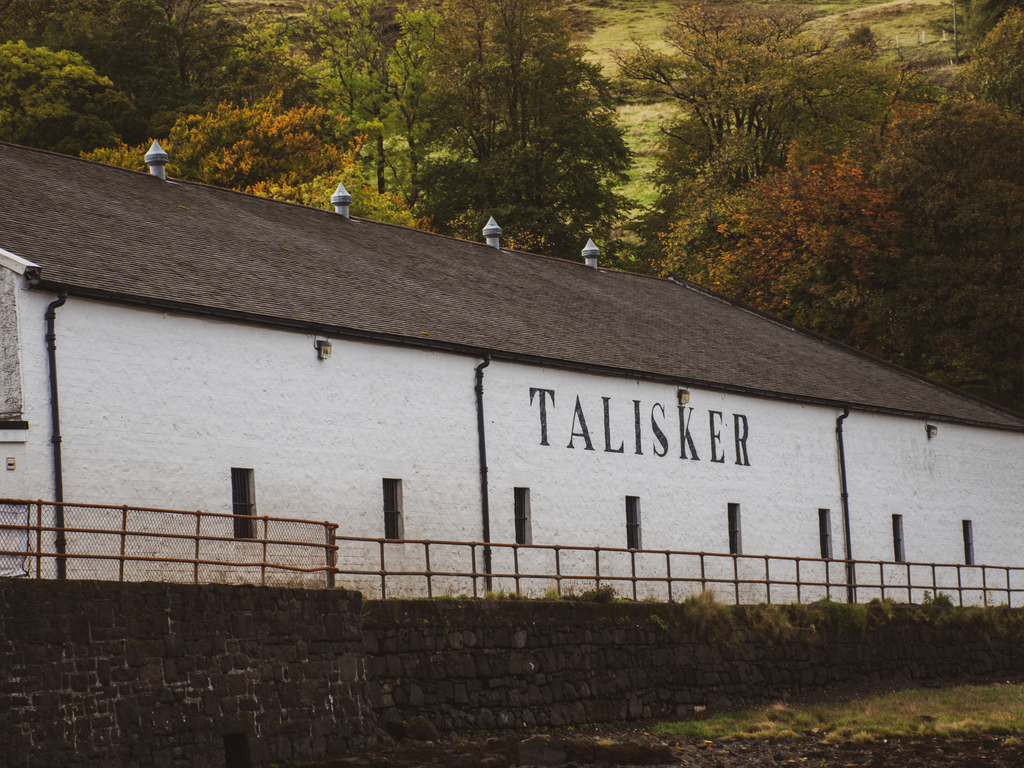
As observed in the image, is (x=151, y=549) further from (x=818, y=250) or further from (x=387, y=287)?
(x=818, y=250)

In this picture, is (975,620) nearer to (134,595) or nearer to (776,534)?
(776,534)

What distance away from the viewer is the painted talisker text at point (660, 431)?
27.3 m

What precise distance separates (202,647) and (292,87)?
52.7 meters

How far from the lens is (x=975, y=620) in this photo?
31.9 metres

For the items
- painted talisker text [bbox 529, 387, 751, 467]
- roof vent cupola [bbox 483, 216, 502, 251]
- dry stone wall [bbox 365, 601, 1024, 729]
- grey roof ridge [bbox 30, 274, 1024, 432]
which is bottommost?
dry stone wall [bbox 365, 601, 1024, 729]

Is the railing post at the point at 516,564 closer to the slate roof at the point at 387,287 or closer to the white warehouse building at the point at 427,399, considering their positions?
the white warehouse building at the point at 427,399

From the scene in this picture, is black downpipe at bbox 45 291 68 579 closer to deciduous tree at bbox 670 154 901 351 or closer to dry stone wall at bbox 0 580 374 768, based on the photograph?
dry stone wall at bbox 0 580 374 768

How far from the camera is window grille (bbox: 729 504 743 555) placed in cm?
3091

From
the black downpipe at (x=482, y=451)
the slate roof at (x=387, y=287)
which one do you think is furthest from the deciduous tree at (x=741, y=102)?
the black downpipe at (x=482, y=451)

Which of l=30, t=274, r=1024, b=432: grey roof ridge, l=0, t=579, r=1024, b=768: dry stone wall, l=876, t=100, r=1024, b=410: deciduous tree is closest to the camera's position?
l=0, t=579, r=1024, b=768: dry stone wall

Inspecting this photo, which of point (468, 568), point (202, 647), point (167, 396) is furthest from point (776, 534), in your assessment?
point (202, 647)

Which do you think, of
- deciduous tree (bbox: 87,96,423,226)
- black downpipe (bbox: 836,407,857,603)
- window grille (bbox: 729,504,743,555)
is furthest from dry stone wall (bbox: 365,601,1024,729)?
deciduous tree (bbox: 87,96,423,226)

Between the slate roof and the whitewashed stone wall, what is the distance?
1.48ft

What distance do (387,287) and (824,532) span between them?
13448mm
